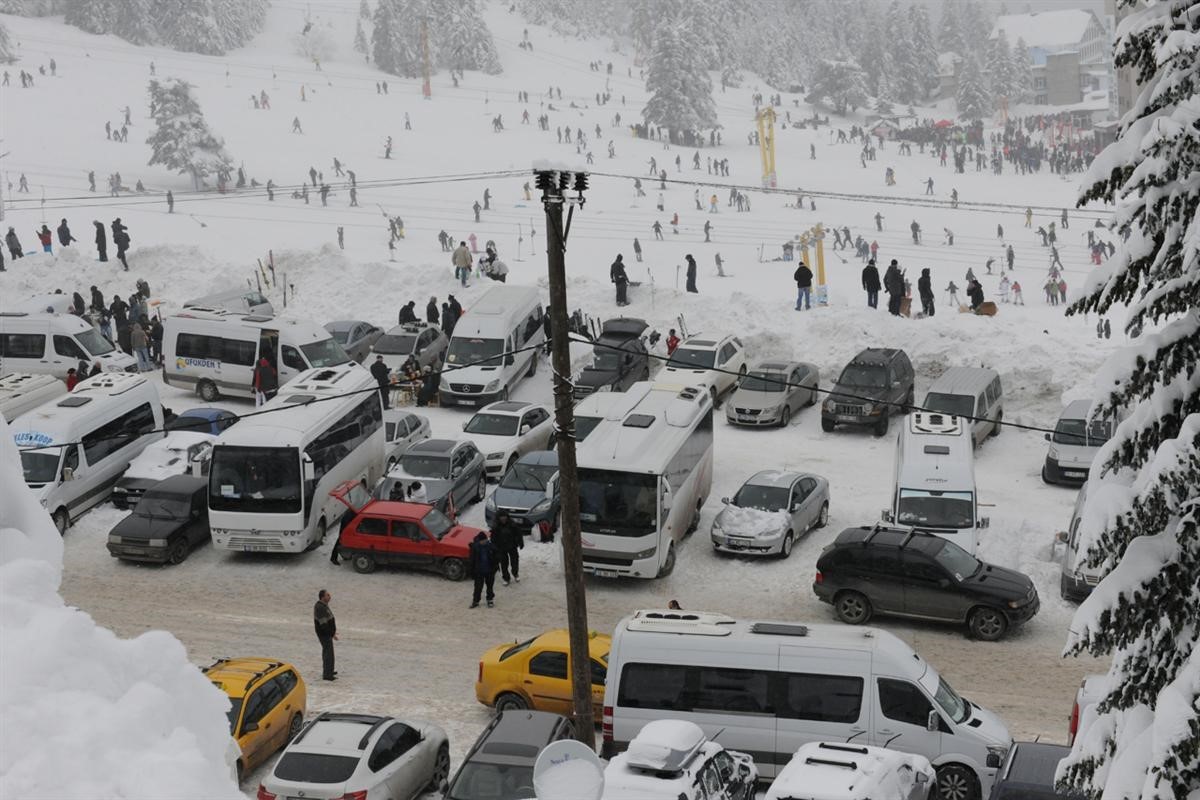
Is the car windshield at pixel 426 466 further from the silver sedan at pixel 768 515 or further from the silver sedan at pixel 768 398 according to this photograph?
the silver sedan at pixel 768 398

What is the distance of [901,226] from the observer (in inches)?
3046

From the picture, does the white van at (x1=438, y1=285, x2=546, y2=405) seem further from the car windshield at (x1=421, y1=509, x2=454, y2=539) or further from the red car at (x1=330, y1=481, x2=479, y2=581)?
the red car at (x1=330, y1=481, x2=479, y2=581)

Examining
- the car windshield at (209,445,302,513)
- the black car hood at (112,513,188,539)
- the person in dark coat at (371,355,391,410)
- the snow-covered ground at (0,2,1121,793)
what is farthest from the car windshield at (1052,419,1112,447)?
the black car hood at (112,513,188,539)

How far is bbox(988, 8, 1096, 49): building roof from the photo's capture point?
167 meters

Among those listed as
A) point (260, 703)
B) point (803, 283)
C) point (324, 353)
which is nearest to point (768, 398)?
point (803, 283)

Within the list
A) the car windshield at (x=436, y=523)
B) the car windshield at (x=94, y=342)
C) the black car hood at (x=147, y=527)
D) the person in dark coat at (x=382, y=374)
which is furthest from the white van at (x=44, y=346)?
the car windshield at (x=436, y=523)

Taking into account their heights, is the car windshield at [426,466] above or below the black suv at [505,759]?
above

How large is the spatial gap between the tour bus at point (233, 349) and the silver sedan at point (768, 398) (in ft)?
34.1

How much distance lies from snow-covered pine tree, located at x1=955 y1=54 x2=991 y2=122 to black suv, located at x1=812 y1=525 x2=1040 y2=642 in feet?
401

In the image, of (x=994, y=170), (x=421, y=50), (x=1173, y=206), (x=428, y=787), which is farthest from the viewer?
(x=421, y=50)

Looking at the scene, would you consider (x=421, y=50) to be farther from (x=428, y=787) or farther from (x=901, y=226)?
(x=428, y=787)

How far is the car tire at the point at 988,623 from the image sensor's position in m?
23.8

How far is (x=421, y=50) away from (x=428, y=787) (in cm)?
11681

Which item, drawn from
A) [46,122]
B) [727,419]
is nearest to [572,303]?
[727,419]
